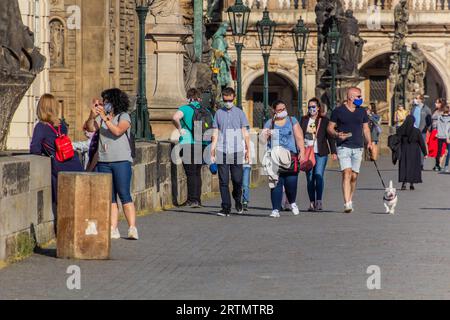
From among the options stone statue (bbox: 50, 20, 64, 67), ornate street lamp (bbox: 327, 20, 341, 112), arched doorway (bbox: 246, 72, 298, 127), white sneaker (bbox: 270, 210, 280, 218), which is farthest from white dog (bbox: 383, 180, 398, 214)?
arched doorway (bbox: 246, 72, 298, 127)

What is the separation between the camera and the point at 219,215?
69.7ft

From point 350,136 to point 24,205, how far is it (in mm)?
7577

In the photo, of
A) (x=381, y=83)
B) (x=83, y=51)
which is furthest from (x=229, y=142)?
(x=381, y=83)

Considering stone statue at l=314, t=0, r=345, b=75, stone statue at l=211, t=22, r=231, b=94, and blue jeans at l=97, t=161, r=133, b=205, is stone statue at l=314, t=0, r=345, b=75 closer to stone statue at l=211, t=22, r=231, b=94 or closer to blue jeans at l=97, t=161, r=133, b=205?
stone statue at l=211, t=22, r=231, b=94

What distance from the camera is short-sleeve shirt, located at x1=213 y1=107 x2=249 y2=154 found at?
21.6 meters

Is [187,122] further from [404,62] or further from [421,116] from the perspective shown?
[404,62]

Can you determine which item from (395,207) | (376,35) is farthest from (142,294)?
(376,35)

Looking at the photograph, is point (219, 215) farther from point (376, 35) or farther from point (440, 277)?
point (376, 35)

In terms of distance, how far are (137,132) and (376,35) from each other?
1977 inches

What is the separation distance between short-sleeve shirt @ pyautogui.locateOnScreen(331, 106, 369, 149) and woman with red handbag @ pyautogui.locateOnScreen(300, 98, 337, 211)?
639mm

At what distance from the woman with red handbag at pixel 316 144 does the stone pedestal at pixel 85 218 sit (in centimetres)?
776

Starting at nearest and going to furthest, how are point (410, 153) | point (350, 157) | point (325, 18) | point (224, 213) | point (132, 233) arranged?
point (132, 233)
point (224, 213)
point (350, 157)
point (410, 153)
point (325, 18)

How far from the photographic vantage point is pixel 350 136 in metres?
22.3

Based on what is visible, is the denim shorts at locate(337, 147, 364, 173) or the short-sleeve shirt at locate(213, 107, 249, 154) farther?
the denim shorts at locate(337, 147, 364, 173)
